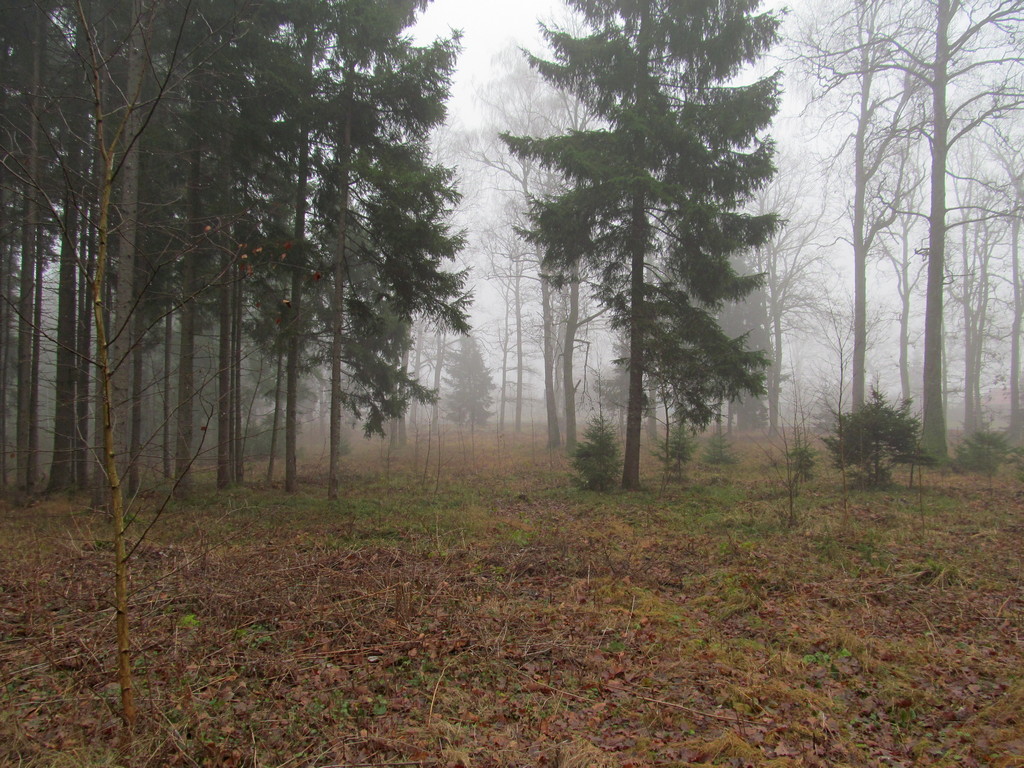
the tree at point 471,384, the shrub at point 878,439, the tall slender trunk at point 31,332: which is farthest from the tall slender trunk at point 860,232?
the tree at point 471,384

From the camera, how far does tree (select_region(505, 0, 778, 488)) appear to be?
1055 cm

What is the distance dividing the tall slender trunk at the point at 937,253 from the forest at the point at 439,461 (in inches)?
5.5

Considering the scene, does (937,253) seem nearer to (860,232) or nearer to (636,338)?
(860,232)

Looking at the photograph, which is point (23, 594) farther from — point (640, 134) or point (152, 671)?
point (640, 134)

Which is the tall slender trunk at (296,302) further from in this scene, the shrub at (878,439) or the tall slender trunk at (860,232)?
the tall slender trunk at (860,232)

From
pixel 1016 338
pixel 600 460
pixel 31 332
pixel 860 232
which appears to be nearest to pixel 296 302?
pixel 31 332

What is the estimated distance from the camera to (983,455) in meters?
12.2

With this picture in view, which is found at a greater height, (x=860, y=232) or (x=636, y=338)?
(x=860, y=232)

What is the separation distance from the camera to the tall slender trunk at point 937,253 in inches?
515

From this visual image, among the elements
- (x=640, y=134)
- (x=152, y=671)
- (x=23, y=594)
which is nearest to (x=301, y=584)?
(x=152, y=671)

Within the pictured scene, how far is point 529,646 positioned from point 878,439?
956cm

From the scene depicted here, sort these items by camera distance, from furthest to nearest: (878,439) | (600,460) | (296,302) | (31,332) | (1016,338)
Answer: (1016,338), (600,460), (296,302), (878,439), (31,332)

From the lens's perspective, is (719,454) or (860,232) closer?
(719,454)

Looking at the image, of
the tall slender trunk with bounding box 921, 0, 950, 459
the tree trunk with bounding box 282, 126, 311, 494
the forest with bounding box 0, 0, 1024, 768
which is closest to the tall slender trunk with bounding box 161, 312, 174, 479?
the forest with bounding box 0, 0, 1024, 768
